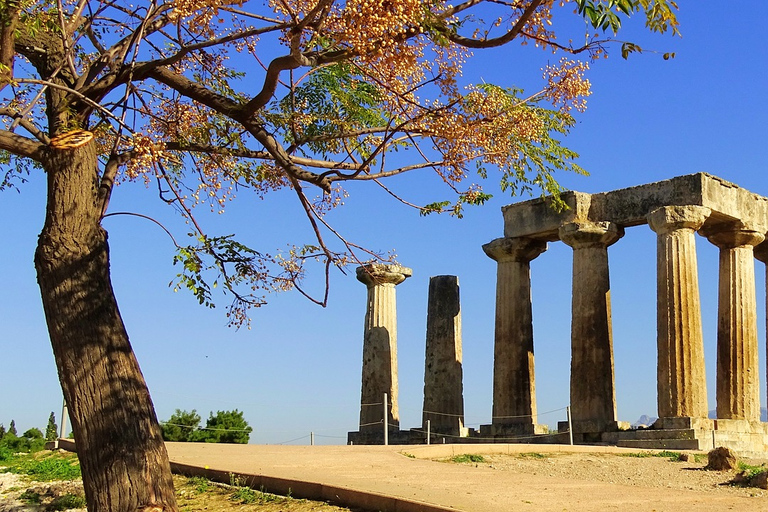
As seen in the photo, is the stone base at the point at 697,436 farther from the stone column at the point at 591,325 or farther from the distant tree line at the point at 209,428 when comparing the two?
the distant tree line at the point at 209,428

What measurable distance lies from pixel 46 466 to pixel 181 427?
9.87 meters

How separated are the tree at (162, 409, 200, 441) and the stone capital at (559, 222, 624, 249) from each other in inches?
396

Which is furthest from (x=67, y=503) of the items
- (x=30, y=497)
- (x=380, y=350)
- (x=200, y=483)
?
(x=380, y=350)

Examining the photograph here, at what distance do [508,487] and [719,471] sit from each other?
595cm

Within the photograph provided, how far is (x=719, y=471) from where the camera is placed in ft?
50.9

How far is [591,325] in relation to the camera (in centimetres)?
2425

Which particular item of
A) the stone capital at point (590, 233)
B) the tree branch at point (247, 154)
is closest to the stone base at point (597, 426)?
the stone capital at point (590, 233)

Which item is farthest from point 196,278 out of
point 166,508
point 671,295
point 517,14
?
point 671,295

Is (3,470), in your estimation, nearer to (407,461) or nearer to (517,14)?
(407,461)

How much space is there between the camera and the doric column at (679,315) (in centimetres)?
2239

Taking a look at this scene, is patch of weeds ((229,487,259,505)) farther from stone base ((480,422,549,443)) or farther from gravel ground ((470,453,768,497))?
stone base ((480,422,549,443))

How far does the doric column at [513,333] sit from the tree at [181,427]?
24.8ft

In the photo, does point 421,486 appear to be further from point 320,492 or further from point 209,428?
point 209,428

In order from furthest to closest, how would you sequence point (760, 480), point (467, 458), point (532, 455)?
1. point (532, 455)
2. point (467, 458)
3. point (760, 480)
